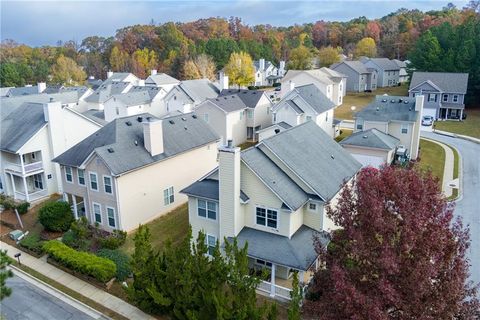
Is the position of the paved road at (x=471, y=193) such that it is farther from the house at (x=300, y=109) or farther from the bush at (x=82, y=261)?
the bush at (x=82, y=261)

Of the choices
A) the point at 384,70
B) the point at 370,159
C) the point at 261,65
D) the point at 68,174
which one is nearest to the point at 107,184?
the point at 68,174

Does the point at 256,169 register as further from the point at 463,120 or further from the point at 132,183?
the point at 463,120

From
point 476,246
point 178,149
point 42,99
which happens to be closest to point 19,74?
point 42,99

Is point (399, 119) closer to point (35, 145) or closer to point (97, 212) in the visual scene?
point (97, 212)

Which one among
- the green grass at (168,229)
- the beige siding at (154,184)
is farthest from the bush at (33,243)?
the beige siding at (154,184)

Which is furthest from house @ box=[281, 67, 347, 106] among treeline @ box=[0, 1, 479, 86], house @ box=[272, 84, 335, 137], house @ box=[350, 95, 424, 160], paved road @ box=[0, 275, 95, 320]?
paved road @ box=[0, 275, 95, 320]

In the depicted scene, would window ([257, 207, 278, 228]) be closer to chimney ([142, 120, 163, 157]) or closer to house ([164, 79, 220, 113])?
chimney ([142, 120, 163, 157])
